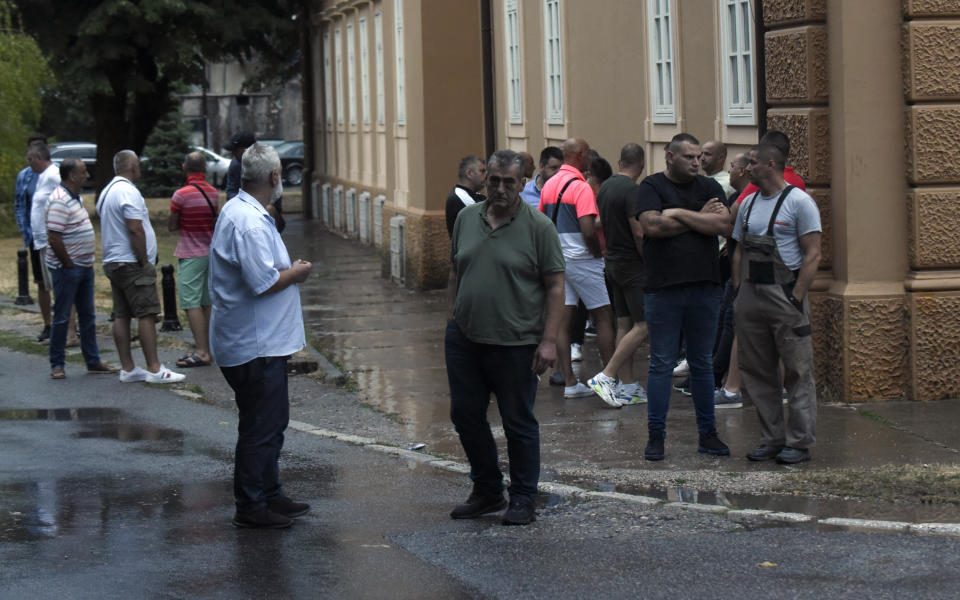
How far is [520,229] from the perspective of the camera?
7.02 metres

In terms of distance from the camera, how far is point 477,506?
727 cm

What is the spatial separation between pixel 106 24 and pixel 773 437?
23.4m

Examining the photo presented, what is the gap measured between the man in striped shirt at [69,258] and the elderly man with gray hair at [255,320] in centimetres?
574

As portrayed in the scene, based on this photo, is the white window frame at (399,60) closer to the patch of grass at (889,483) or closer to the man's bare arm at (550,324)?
the patch of grass at (889,483)

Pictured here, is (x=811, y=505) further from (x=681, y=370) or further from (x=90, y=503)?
(x=681, y=370)

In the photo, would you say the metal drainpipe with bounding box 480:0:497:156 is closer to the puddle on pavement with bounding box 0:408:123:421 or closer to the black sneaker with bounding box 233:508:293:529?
the puddle on pavement with bounding box 0:408:123:421

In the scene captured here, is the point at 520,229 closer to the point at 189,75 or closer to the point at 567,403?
the point at 567,403

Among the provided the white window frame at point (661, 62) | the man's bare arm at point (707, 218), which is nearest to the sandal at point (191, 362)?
the white window frame at point (661, 62)

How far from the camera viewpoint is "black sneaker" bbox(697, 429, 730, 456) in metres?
8.52

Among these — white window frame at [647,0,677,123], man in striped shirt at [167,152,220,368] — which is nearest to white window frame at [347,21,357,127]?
white window frame at [647,0,677,123]

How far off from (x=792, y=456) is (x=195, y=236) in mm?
6535

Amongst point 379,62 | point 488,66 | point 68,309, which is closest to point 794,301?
point 68,309

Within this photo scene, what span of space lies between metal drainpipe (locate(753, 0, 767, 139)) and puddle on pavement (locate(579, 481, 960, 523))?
4.34 meters

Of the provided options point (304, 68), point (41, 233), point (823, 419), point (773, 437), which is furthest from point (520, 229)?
point (304, 68)
